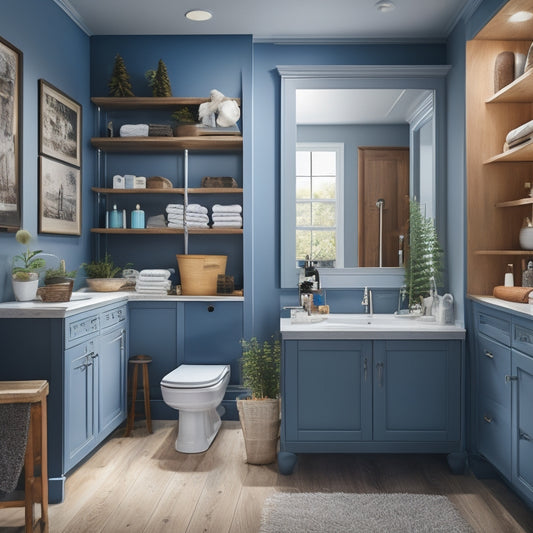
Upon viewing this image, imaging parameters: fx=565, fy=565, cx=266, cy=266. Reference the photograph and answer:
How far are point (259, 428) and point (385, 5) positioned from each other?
2.59 metres

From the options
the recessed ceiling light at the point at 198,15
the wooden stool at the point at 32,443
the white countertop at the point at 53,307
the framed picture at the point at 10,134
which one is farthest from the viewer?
the recessed ceiling light at the point at 198,15

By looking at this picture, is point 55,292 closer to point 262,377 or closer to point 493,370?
point 262,377

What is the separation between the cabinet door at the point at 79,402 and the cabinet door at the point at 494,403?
6.90ft

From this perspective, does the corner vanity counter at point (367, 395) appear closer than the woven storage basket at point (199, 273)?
Yes

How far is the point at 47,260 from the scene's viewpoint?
3357 millimetres

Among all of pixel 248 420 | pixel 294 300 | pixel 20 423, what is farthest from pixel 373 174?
pixel 20 423

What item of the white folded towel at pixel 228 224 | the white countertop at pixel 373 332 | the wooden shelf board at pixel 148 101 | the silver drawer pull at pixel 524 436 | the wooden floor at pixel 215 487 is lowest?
the wooden floor at pixel 215 487

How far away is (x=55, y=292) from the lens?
292cm

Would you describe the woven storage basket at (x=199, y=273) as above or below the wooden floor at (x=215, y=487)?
above

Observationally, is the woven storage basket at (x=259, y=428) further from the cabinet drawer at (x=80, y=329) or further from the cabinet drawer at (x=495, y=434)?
the cabinet drawer at (x=495, y=434)

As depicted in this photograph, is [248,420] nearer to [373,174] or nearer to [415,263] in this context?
[415,263]

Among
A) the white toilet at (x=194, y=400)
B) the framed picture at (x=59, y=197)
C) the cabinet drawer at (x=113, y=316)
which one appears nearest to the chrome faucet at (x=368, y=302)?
the white toilet at (x=194, y=400)

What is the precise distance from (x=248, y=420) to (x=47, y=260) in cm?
151

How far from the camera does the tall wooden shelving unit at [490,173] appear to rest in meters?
3.23
